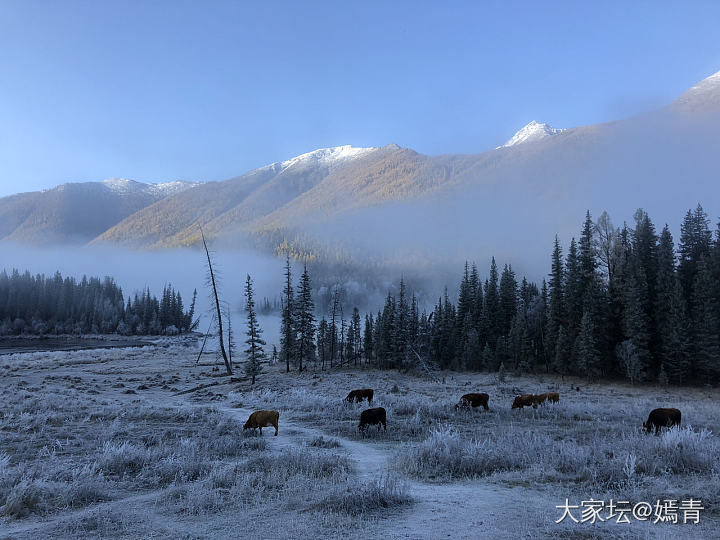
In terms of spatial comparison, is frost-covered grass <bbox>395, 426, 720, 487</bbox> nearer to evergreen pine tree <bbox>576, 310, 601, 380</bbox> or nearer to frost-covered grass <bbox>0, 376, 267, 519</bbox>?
frost-covered grass <bbox>0, 376, 267, 519</bbox>

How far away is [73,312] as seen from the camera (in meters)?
121

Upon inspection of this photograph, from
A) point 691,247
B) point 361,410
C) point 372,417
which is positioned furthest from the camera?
point 691,247

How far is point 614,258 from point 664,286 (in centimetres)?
809

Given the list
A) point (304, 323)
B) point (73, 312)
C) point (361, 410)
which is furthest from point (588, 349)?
point (73, 312)

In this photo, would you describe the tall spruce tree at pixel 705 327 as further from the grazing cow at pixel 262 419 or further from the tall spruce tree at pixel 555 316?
the grazing cow at pixel 262 419

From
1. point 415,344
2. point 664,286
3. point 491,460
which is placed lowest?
point 415,344

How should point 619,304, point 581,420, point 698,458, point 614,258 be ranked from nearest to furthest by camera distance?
1. point 698,458
2. point 581,420
3. point 619,304
4. point 614,258

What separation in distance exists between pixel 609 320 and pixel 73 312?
140 metres

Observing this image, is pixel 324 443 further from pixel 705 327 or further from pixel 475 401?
pixel 705 327

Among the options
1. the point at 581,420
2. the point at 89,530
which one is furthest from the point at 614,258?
the point at 89,530

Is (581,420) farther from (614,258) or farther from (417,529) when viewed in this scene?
(614,258)

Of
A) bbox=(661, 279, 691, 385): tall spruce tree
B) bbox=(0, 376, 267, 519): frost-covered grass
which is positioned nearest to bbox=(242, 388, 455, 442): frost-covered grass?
bbox=(0, 376, 267, 519): frost-covered grass

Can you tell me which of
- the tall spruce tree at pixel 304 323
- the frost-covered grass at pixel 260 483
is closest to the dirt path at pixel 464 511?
the frost-covered grass at pixel 260 483

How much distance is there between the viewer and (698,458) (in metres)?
8.56
